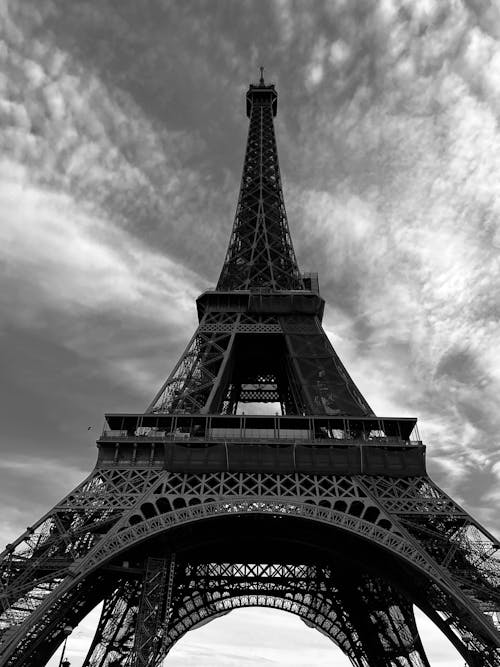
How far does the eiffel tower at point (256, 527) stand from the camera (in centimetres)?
2081

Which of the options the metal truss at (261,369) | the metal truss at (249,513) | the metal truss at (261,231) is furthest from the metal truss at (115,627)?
the metal truss at (261,231)

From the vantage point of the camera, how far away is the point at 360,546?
82.5 feet

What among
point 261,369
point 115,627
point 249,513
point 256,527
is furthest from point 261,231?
point 115,627

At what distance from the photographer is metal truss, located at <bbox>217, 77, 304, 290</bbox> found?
41.4 m

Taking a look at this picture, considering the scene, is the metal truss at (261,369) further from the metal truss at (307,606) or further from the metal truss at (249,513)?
the metal truss at (307,606)

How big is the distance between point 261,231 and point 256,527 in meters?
26.2

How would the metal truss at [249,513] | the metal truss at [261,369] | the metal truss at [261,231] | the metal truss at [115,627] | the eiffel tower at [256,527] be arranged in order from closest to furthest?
the metal truss at [249,513] < the eiffel tower at [256,527] < the metal truss at [115,627] < the metal truss at [261,369] < the metal truss at [261,231]

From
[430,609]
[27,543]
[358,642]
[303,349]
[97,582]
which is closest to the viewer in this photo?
[27,543]

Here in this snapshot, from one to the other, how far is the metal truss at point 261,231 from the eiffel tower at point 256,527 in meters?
3.71

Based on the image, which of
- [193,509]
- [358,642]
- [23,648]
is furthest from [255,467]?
[358,642]

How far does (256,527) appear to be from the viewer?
26.4 m

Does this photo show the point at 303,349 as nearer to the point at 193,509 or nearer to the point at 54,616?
the point at 193,509

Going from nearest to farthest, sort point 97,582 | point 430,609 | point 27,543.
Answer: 1. point 27,543
2. point 430,609
3. point 97,582

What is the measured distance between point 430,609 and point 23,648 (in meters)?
17.0
